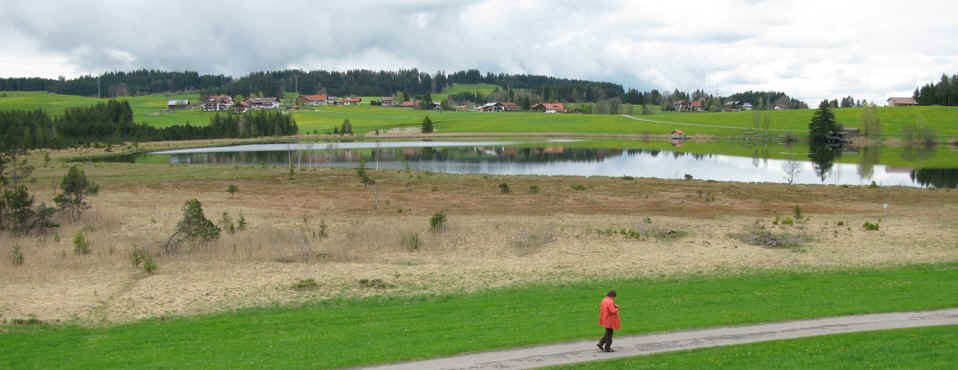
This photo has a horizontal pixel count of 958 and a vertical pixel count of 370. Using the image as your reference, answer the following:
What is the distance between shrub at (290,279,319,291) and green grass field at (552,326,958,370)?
42.5ft

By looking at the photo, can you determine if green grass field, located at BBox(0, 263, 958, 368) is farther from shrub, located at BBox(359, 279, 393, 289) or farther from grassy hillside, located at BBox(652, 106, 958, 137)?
grassy hillside, located at BBox(652, 106, 958, 137)

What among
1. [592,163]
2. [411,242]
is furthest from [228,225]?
[592,163]

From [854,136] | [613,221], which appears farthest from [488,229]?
[854,136]

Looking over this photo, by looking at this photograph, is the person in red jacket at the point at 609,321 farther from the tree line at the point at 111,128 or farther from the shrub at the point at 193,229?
the tree line at the point at 111,128

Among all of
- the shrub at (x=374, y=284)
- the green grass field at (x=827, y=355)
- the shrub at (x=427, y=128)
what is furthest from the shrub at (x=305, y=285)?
the shrub at (x=427, y=128)

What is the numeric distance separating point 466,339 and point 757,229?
25.7 metres

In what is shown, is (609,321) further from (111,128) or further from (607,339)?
(111,128)

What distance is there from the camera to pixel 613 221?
4091 cm

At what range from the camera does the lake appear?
77.9 metres

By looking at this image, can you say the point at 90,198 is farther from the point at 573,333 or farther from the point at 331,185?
the point at 573,333

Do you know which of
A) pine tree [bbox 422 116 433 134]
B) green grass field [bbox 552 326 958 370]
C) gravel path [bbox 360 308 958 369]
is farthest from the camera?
pine tree [bbox 422 116 433 134]

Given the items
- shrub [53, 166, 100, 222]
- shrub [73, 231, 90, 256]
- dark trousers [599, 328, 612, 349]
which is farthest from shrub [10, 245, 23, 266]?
dark trousers [599, 328, 612, 349]

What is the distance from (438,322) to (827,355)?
952 centimetres

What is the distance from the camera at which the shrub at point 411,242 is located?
3344 cm
